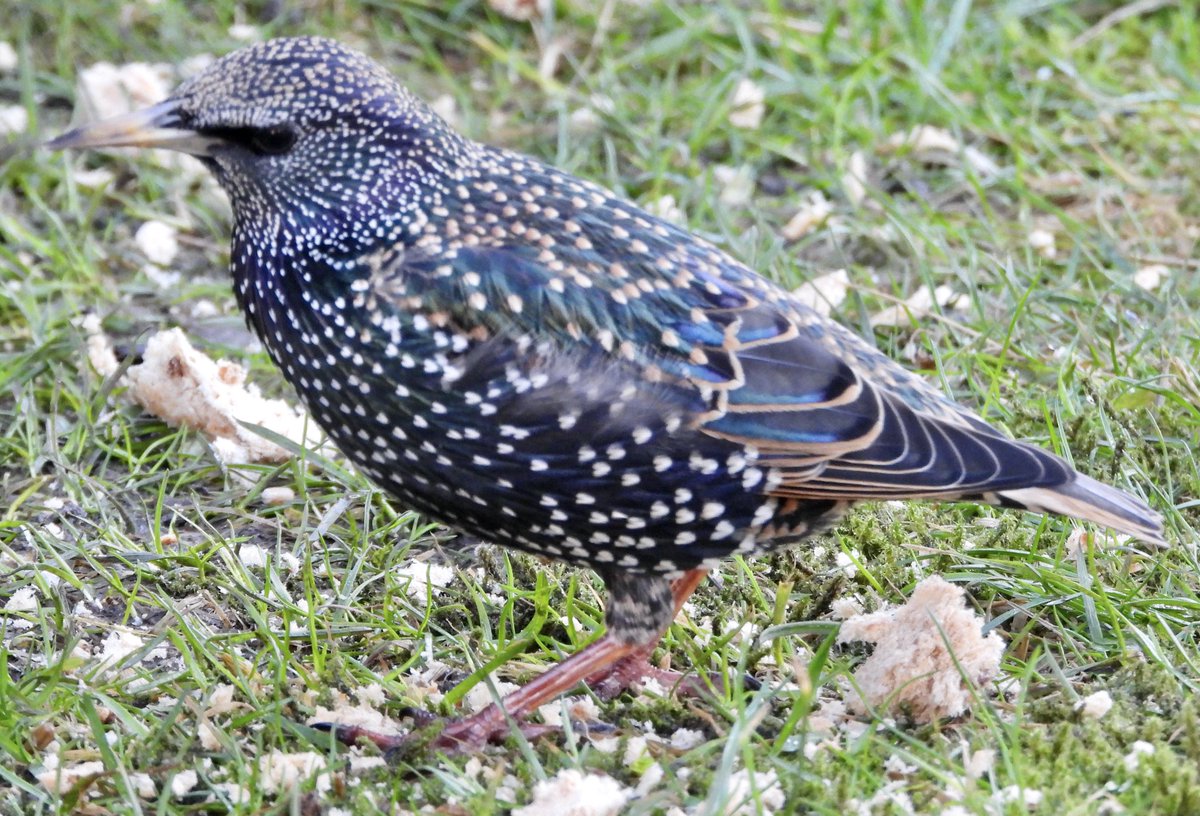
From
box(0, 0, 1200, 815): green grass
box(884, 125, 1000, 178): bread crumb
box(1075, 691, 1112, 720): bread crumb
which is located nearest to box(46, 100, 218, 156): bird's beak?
box(0, 0, 1200, 815): green grass

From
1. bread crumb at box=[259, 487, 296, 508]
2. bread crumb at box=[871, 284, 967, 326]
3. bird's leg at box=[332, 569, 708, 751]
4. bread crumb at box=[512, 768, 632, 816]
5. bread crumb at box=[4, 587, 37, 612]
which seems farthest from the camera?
bread crumb at box=[871, 284, 967, 326]

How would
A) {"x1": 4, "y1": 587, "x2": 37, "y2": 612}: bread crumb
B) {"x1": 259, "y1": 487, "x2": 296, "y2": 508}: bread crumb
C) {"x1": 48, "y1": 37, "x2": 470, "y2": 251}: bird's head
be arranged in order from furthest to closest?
{"x1": 259, "y1": 487, "x2": 296, "y2": 508}: bread crumb
{"x1": 4, "y1": 587, "x2": 37, "y2": 612}: bread crumb
{"x1": 48, "y1": 37, "x2": 470, "y2": 251}: bird's head

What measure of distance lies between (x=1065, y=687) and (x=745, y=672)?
0.62m

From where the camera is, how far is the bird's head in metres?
3.27

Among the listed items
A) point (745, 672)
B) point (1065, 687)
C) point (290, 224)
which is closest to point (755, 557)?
point (745, 672)

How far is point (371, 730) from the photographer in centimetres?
315

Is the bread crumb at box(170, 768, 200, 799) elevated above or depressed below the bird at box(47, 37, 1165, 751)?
below

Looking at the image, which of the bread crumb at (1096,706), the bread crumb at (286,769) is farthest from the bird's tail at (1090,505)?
the bread crumb at (286,769)

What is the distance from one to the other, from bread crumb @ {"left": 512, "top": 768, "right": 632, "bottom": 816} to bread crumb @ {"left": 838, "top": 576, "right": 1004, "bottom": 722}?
58 centimetres

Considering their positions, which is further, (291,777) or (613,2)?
(613,2)

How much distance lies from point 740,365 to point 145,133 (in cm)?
128

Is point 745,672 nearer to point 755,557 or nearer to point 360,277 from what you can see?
point 755,557

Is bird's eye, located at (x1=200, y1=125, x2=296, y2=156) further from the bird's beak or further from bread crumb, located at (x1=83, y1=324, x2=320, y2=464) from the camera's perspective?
bread crumb, located at (x1=83, y1=324, x2=320, y2=464)

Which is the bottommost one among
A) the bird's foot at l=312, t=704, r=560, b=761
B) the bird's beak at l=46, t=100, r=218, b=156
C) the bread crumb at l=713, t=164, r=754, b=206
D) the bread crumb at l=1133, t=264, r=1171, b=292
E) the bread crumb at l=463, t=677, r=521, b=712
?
the bread crumb at l=463, t=677, r=521, b=712
